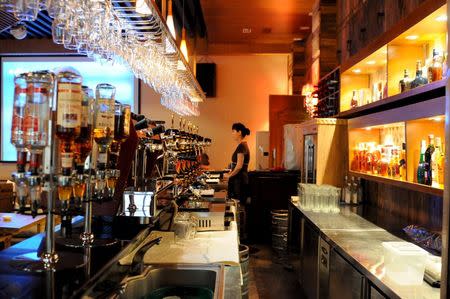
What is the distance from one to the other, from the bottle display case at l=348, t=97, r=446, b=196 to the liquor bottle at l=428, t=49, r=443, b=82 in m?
0.19

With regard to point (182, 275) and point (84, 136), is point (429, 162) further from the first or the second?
point (84, 136)

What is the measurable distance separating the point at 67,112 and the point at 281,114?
6635mm

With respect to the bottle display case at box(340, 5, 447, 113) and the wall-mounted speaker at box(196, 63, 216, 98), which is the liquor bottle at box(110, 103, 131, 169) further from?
the wall-mounted speaker at box(196, 63, 216, 98)

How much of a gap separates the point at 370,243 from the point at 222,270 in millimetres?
1226

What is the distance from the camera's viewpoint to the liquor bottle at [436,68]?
100 inches

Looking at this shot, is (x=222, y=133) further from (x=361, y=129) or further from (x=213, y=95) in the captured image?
(x=361, y=129)

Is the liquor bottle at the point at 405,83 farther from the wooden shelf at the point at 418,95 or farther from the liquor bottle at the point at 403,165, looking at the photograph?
the liquor bottle at the point at 403,165

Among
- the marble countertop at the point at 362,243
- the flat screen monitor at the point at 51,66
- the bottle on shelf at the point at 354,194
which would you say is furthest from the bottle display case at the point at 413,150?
the flat screen monitor at the point at 51,66

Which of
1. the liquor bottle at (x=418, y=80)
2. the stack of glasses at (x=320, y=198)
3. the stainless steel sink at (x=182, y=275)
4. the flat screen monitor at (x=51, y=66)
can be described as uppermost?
the flat screen monitor at (x=51, y=66)

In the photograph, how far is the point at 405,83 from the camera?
294cm

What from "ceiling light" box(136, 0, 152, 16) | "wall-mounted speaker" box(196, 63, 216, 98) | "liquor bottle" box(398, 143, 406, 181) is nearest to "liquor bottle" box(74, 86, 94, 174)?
"ceiling light" box(136, 0, 152, 16)

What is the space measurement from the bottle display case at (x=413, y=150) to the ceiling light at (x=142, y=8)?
5.78 feet

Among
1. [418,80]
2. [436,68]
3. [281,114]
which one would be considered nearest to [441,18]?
[436,68]

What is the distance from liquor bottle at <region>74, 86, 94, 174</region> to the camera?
4.25ft
